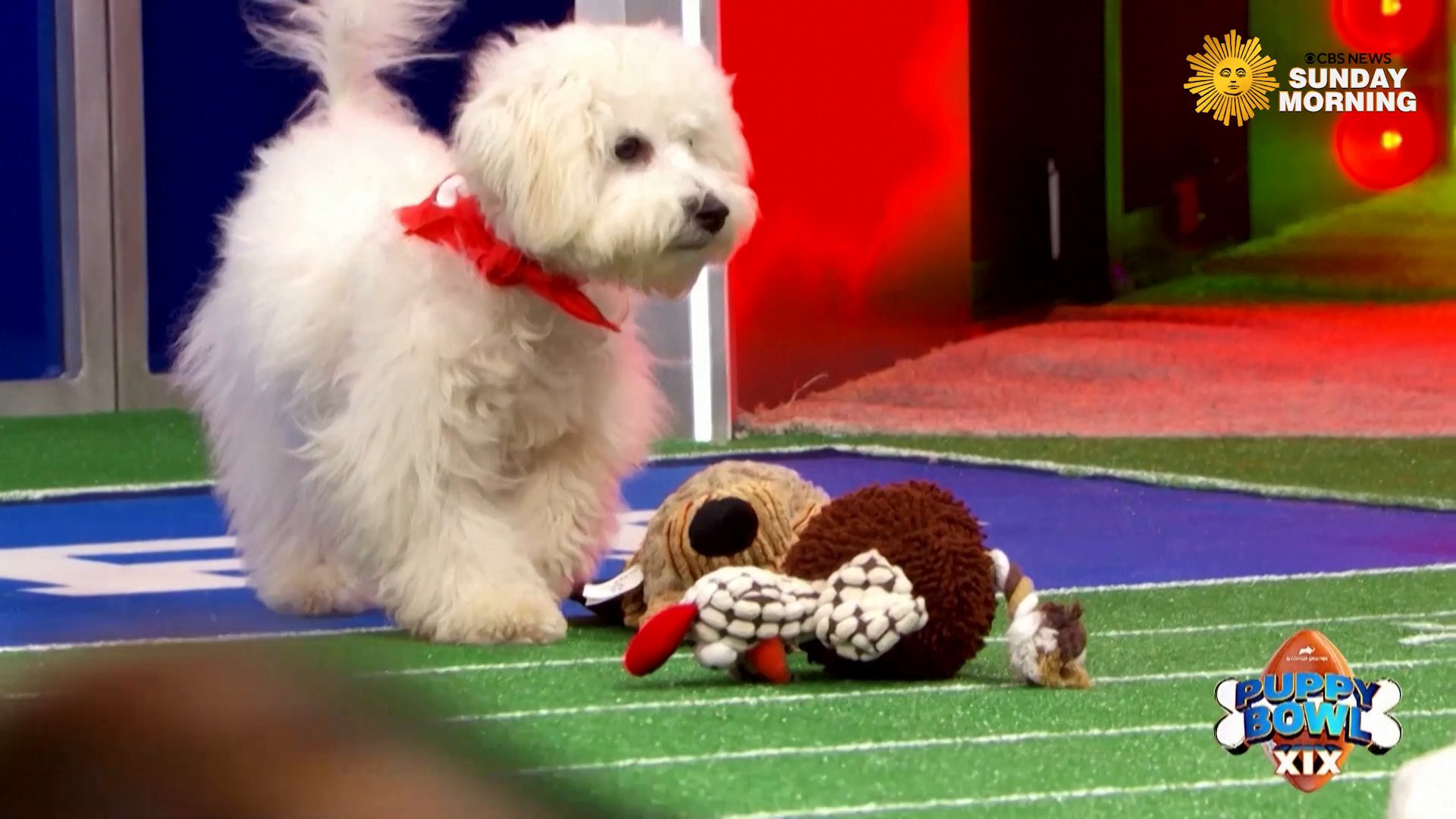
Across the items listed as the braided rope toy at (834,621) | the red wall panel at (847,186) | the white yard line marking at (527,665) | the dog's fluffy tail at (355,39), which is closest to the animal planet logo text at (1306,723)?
the braided rope toy at (834,621)

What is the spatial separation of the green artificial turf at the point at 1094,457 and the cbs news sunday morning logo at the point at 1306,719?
242 cm

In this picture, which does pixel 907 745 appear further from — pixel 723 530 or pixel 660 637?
pixel 723 530

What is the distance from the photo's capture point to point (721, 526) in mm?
2684

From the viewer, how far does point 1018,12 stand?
23.7 ft

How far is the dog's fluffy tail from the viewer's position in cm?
355

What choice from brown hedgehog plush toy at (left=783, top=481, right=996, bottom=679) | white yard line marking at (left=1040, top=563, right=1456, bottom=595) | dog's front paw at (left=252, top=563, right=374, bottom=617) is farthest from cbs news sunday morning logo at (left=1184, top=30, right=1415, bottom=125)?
brown hedgehog plush toy at (left=783, top=481, right=996, bottom=679)

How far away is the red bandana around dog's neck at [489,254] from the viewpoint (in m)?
2.92

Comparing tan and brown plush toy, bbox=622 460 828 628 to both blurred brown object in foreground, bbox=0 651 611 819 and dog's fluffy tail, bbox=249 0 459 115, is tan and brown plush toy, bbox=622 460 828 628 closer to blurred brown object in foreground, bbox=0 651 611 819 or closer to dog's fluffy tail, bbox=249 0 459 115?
dog's fluffy tail, bbox=249 0 459 115

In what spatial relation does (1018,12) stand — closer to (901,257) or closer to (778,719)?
(901,257)

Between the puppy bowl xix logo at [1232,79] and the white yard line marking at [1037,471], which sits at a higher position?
the puppy bowl xix logo at [1232,79]

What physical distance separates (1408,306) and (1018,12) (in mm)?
1916

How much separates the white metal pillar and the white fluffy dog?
2440mm

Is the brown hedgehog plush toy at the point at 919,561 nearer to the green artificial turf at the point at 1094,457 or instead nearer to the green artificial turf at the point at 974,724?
the green artificial turf at the point at 974,724

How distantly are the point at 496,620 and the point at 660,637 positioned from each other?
18.6 inches
